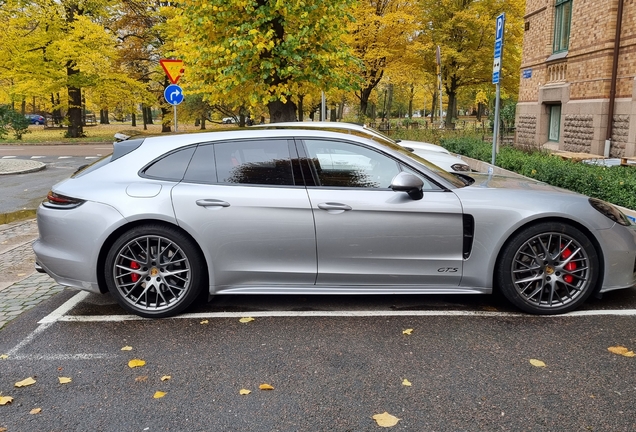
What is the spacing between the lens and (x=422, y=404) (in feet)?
10.4

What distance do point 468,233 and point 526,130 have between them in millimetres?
14915

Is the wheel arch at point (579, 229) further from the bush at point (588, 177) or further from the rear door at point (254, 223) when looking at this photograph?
the bush at point (588, 177)

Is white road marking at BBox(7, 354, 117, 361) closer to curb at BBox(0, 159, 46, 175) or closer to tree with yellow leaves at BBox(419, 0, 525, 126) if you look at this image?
curb at BBox(0, 159, 46, 175)

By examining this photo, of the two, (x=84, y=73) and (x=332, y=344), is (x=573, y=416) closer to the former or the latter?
(x=332, y=344)

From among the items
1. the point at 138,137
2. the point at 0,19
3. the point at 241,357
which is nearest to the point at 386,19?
the point at 0,19

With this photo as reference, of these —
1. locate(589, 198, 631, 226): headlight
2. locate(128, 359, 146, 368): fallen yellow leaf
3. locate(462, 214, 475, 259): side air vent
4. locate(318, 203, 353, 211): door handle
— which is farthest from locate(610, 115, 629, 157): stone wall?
locate(128, 359, 146, 368): fallen yellow leaf

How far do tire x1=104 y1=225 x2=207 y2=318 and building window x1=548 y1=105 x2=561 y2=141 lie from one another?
1410 centimetres

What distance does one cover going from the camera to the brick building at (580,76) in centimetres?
1262

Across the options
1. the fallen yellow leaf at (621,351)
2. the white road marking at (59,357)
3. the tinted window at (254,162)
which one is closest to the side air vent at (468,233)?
the fallen yellow leaf at (621,351)

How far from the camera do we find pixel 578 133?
14.3 metres

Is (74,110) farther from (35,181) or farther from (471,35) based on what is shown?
(471,35)

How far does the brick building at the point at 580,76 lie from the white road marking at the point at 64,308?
1163cm

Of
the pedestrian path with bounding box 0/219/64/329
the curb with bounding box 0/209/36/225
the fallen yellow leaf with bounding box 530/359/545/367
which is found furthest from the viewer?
the curb with bounding box 0/209/36/225

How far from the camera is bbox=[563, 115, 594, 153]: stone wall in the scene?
1376 centimetres
